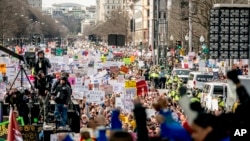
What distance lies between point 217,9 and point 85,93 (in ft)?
13.8

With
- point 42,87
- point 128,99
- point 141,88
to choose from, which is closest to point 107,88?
point 141,88

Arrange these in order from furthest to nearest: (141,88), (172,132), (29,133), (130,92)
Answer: (141,88) < (130,92) < (29,133) < (172,132)

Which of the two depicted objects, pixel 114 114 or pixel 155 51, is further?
pixel 155 51

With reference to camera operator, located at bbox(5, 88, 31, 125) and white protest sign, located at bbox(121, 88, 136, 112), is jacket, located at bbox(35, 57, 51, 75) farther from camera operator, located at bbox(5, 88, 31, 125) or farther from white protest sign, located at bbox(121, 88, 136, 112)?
white protest sign, located at bbox(121, 88, 136, 112)

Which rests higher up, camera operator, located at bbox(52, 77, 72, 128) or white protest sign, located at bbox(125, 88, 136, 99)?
camera operator, located at bbox(52, 77, 72, 128)

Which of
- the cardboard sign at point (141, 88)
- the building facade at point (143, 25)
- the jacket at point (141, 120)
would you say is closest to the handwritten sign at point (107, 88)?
the cardboard sign at point (141, 88)

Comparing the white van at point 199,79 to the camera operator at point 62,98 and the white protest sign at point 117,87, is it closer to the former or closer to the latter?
the white protest sign at point 117,87

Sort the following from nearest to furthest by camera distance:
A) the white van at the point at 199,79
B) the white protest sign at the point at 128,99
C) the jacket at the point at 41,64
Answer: the jacket at the point at 41,64 < the white protest sign at the point at 128,99 < the white van at the point at 199,79

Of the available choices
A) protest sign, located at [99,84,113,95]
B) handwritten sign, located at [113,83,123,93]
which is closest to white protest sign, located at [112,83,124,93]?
handwritten sign, located at [113,83,123,93]

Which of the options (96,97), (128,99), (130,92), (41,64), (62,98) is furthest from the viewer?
(96,97)

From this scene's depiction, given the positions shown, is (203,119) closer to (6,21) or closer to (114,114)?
(114,114)

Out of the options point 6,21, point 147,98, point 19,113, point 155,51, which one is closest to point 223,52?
point 147,98

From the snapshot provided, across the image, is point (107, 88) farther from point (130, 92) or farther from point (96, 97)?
point (130, 92)

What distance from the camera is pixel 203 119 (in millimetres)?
7074
